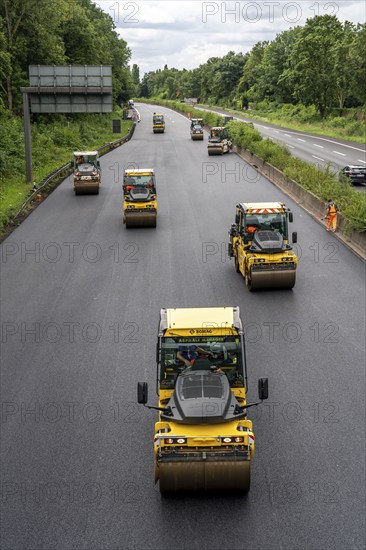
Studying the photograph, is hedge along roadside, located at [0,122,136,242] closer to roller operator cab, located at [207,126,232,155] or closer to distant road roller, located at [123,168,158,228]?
distant road roller, located at [123,168,158,228]

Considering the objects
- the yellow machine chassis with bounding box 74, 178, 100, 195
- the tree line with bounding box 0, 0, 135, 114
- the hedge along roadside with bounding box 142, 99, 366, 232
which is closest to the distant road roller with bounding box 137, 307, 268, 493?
the hedge along roadside with bounding box 142, 99, 366, 232

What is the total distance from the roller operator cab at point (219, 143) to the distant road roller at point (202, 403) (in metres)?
49.0

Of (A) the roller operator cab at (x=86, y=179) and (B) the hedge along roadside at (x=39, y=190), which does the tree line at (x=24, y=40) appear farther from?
(A) the roller operator cab at (x=86, y=179)

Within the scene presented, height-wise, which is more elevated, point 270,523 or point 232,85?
point 232,85

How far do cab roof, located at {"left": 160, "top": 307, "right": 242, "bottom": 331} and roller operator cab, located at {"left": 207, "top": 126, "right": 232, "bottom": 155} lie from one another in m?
48.8

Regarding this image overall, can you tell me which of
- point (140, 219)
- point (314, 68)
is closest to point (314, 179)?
point (140, 219)

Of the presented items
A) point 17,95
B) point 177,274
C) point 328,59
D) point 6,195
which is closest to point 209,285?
point 177,274

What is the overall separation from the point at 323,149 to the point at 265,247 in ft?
153

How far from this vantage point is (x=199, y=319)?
11.1 meters

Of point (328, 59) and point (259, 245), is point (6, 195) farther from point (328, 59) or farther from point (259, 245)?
point (328, 59)

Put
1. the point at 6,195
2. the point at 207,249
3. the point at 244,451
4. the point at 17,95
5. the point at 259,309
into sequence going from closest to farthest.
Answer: the point at 244,451, the point at 259,309, the point at 207,249, the point at 6,195, the point at 17,95

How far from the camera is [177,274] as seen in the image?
76.2 feet

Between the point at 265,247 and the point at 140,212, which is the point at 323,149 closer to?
the point at 140,212

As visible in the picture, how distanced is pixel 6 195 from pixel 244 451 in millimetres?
30258
